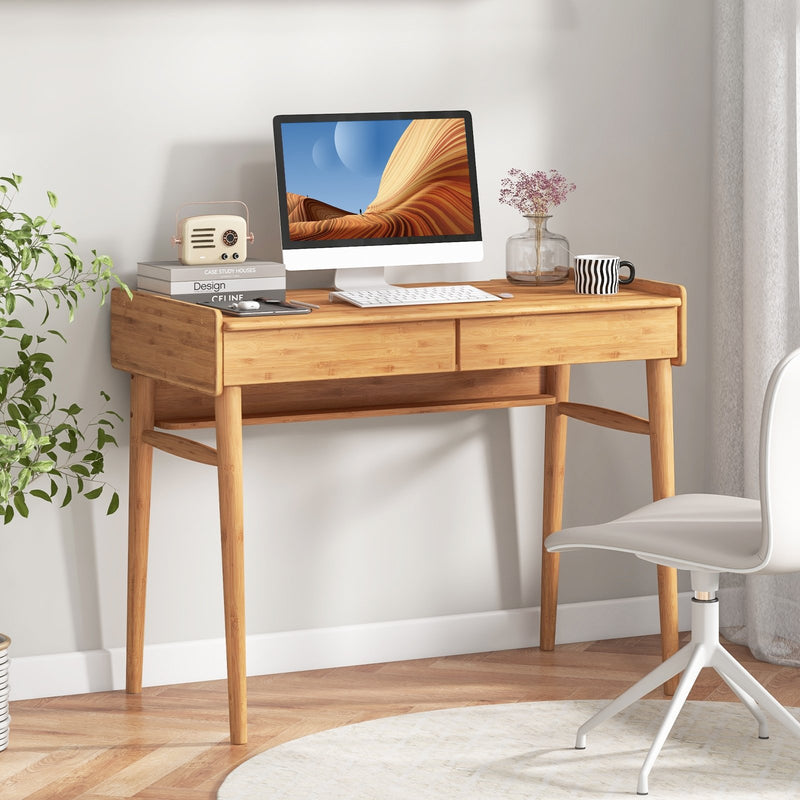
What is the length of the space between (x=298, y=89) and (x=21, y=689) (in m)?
1.45

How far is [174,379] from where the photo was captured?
109 inches

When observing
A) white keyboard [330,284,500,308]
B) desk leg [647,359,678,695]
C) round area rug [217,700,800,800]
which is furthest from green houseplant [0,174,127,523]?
desk leg [647,359,678,695]

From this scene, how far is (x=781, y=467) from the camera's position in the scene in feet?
7.46

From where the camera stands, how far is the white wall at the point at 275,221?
9.93 feet

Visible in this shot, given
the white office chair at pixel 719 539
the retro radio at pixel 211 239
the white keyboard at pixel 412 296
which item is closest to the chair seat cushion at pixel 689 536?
the white office chair at pixel 719 539

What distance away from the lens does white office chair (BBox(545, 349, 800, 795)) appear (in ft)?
7.42

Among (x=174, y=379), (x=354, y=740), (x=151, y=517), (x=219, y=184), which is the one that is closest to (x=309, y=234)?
(x=219, y=184)

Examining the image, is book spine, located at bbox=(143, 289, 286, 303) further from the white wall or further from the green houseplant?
the white wall

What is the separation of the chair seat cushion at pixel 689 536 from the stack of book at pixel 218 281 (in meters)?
0.80

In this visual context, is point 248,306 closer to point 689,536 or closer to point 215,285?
point 215,285

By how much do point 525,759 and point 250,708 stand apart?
651 mm

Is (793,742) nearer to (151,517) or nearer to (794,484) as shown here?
(794,484)

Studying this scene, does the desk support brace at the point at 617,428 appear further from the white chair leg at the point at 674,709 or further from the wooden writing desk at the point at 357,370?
the white chair leg at the point at 674,709

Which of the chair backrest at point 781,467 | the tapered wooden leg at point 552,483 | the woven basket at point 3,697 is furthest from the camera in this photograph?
the tapered wooden leg at point 552,483
